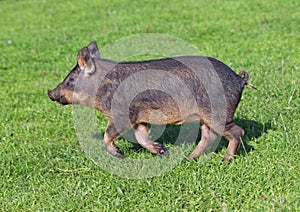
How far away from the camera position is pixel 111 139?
225 inches

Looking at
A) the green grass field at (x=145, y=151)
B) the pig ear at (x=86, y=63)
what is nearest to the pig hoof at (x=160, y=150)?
the green grass field at (x=145, y=151)

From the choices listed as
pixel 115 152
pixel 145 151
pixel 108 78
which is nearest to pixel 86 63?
pixel 108 78

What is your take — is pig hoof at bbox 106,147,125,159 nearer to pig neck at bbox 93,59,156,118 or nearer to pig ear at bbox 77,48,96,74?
pig neck at bbox 93,59,156,118

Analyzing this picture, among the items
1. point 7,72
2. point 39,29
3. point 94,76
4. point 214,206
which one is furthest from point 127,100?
point 39,29

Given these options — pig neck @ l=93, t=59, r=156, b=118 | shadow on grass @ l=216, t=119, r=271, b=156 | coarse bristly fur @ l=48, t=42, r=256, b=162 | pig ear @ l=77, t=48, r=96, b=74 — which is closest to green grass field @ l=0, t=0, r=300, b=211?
shadow on grass @ l=216, t=119, r=271, b=156

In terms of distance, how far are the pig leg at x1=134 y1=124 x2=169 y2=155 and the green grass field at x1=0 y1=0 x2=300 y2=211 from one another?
20cm

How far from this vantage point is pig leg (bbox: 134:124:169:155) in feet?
18.8

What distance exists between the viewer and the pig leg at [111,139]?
566 cm

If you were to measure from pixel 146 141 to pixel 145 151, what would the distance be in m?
0.24

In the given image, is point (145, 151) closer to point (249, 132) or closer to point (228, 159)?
point (228, 159)

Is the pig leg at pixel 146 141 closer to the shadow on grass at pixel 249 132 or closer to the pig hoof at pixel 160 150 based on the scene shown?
the pig hoof at pixel 160 150

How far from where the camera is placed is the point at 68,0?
50.6 ft

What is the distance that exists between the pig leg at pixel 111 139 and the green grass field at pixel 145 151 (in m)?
0.21

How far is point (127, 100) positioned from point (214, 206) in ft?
4.71
